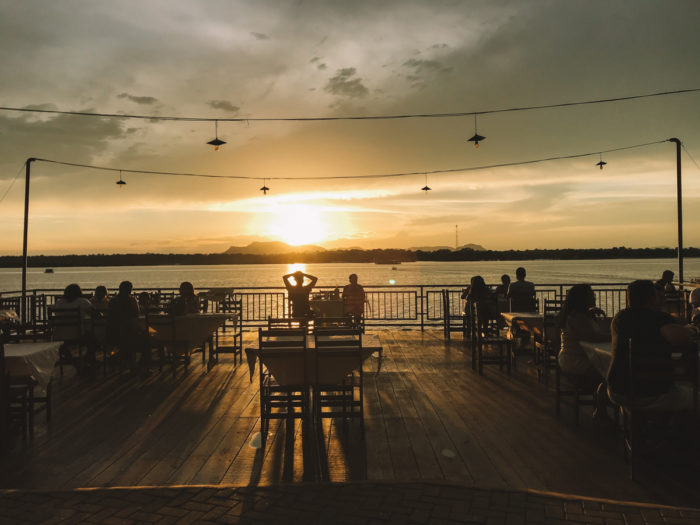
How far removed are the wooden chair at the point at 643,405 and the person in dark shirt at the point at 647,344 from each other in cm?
2

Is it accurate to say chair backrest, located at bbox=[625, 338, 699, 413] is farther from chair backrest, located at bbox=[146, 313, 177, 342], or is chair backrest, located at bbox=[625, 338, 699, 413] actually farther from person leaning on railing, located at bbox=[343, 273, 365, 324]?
person leaning on railing, located at bbox=[343, 273, 365, 324]

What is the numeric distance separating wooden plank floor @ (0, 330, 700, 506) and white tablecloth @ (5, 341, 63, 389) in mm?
636

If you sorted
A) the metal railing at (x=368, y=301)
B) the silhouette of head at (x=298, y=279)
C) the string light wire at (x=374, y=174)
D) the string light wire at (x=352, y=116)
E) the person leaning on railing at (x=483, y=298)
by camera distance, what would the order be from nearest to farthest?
the person leaning on railing at (x=483, y=298) → the silhouette of head at (x=298, y=279) → the metal railing at (x=368, y=301) → the string light wire at (x=352, y=116) → the string light wire at (x=374, y=174)

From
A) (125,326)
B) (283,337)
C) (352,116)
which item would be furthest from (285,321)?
(352,116)

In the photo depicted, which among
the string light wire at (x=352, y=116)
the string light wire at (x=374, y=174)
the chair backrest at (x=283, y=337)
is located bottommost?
the chair backrest at (x=283, y=337)

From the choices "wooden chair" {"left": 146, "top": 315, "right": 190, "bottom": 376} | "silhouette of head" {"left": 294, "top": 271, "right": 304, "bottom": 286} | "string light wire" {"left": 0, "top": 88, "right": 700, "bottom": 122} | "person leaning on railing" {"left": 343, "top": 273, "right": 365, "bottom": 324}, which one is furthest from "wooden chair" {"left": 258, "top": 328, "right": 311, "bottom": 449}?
"string light wire" {"left": 0, "top": 88, "right": 700, "bottom": 122}

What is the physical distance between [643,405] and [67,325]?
7.76 m

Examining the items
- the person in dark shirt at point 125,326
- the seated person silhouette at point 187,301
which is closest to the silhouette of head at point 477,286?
the seated person silhouette at point 187,301

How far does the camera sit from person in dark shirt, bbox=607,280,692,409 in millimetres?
4055

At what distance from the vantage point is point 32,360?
4.96 meters

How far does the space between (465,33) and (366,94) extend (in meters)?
3.09

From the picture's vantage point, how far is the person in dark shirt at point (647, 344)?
13.3 ft

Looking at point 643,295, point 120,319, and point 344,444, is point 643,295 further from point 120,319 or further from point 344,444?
point 120,319

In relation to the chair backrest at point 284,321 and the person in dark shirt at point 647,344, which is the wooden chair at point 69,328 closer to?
the chair backrest at point 284,321
